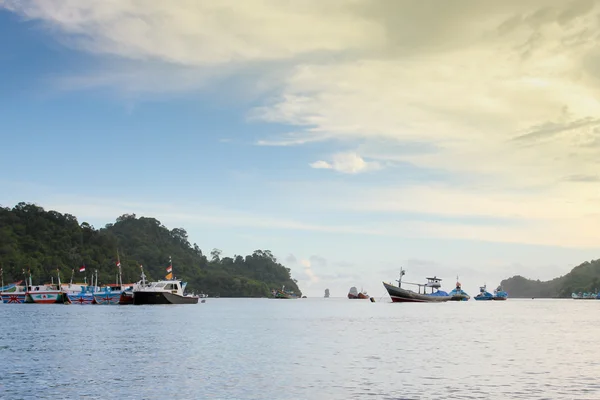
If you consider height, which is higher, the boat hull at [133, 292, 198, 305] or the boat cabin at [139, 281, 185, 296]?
the boat cabin at [139, 281, 185, 296]

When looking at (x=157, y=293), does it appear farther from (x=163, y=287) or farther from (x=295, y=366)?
(x=295, y=366)

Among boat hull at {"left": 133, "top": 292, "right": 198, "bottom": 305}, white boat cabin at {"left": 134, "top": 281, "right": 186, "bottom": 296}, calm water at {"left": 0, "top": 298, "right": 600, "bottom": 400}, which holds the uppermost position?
white boat cabin at {"left": 134, "top": 281, "right": 186, "bottom": 296}

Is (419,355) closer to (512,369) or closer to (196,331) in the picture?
(512,369)

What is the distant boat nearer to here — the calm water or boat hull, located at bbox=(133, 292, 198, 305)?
boat hull, located at bbox=(133, 292, 198, 305)

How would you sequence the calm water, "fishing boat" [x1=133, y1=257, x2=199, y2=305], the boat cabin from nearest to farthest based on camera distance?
the calm water → "fishing boat" [x1=133, y1=257, x2=199, y2=305] → the boat cabin

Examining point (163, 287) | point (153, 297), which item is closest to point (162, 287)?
point (163, 287)

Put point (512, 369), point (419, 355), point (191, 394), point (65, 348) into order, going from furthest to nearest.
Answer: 1. point (65, 348)
2. point (419, 355)
3. point (512, 369)
4. point (191, 394)

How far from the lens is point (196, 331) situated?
95688mm

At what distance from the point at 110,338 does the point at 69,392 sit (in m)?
41.4

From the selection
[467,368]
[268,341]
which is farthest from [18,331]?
[467,368]

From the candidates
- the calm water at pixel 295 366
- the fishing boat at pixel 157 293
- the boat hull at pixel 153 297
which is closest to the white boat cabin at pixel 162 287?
the fishing boat at pixel 157 293

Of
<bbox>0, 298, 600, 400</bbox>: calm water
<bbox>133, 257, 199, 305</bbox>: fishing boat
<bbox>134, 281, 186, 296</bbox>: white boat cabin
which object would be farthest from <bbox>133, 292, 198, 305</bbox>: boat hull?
<bbox>0, 298, 600, 400</bbox>: calm water

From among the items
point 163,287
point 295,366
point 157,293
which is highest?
point 163,287

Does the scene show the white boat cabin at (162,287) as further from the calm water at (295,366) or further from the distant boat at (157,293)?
the calm water at (295,366)
